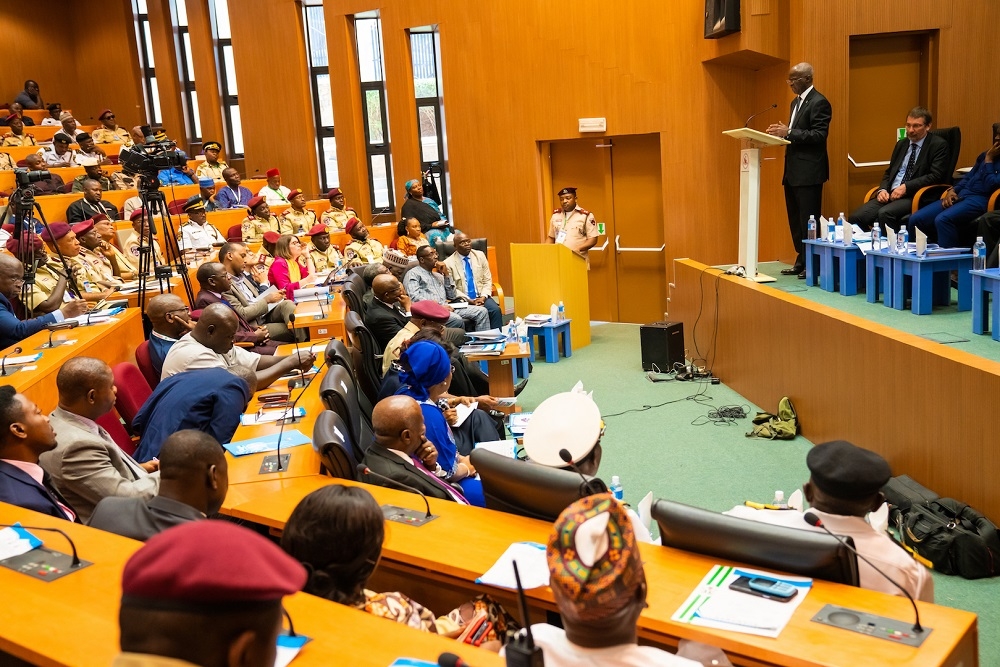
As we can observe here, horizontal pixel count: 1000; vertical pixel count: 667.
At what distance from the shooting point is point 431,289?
8.43 meters

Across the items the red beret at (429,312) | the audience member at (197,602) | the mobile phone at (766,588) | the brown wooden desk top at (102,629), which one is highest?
the audience member at (197,602)

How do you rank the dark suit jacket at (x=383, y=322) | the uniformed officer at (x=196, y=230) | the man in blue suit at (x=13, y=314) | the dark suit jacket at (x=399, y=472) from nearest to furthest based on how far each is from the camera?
the dark suit jacket at (x=399, y=472) < the man in blue suit at (x=13, y=314) < the dark suit jacket at (x=383, y=322) < the uniformed officer at (x=196, y=230)

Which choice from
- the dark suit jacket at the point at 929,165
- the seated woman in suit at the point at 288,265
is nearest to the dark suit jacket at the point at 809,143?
the dark suit jacket at the point at 929,165

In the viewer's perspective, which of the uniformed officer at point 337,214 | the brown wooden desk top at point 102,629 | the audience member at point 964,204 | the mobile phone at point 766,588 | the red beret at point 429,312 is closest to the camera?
the brown wooden desk top at point 102,629

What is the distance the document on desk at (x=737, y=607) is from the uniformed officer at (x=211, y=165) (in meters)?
11.3

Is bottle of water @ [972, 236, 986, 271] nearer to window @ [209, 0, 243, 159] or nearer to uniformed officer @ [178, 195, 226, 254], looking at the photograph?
uniformed officer @ [178, 195, 226, 254]

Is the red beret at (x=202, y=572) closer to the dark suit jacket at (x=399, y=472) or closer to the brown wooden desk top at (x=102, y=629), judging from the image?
the brown wooden desk top at (x=102, y=629)

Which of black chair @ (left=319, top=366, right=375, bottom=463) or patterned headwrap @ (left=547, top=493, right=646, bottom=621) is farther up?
patterned headwrap @ (left=547, top=493, right=646, bottom=621)

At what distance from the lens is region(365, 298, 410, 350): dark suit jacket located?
19.9ft

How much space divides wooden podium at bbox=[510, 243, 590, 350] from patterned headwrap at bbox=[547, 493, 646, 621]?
7118 mm

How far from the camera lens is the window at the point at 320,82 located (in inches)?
518

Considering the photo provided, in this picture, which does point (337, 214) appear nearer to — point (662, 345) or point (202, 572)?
point (662, 345)

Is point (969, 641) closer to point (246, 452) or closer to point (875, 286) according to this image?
point (246, 452)

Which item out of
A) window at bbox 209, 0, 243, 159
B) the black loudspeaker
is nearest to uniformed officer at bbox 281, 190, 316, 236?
window at bbox 209, 0, 243, 159
